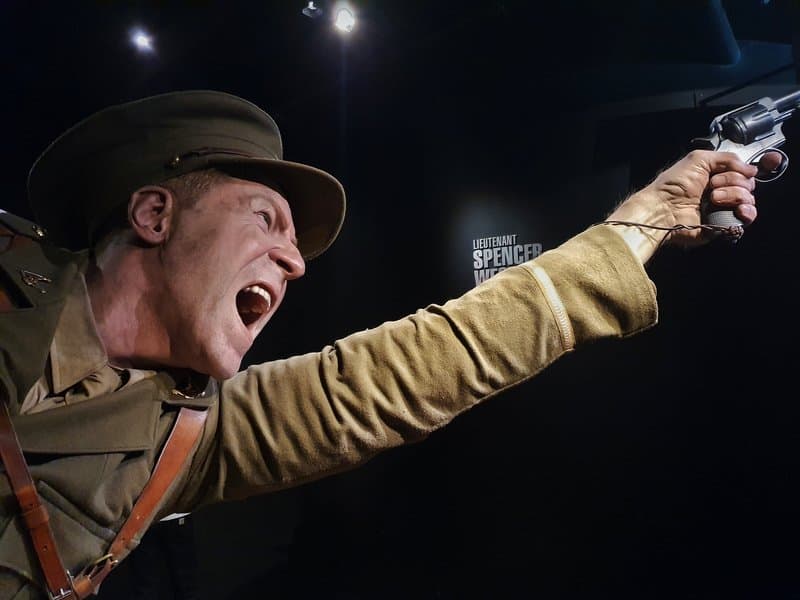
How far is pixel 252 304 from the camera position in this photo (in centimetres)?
74

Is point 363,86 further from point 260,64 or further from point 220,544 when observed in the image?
point 220,544

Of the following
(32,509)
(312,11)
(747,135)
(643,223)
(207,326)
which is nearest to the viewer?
(32,509)

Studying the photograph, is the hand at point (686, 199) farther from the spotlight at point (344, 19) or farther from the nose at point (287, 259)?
the spotlight at point (344, 19)

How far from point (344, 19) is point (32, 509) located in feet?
7.13

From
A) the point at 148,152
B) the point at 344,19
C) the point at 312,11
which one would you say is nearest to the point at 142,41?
the point at 312,11

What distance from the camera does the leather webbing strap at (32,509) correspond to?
56 cm

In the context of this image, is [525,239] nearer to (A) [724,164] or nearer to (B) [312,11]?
(B) [312,11]

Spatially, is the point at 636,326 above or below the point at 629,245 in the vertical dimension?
below

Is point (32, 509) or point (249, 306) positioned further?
point (249, 306)

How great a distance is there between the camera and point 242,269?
681mm

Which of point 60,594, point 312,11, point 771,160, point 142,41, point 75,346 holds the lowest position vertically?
point 60,594

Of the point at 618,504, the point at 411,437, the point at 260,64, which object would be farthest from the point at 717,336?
the point at 260,64

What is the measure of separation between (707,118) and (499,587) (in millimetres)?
1995

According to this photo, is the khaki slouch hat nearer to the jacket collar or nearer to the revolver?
the jacket collar
